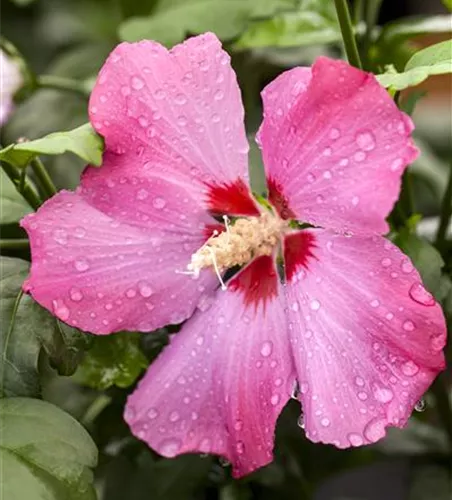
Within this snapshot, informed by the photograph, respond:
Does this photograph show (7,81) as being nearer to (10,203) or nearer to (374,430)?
(10,203)

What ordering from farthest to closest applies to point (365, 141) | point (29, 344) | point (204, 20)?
point (204, 20) < point (29, 344) < point (365, 141)

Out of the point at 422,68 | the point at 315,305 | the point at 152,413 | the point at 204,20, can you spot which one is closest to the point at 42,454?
the point at 152,413

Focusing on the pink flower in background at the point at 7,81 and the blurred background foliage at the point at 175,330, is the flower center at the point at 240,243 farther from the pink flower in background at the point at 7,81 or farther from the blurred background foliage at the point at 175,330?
the pink flower in background at the point at 7,81

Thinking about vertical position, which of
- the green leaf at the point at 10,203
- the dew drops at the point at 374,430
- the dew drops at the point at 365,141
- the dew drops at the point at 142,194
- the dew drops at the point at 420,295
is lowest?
the dew drops at the point at 374,430

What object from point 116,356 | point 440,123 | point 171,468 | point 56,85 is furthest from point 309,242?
point 440,123

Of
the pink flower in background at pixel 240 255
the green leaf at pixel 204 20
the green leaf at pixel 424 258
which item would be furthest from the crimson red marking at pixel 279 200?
the green leaf at pixel 204 20

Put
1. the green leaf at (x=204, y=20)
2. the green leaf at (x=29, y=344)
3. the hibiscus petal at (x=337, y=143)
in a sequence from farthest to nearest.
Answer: the green leaf at (x=204, y=20)
the green leaf at (x=29, y=344)
the hibiscus petal at (x=337, y=143)
